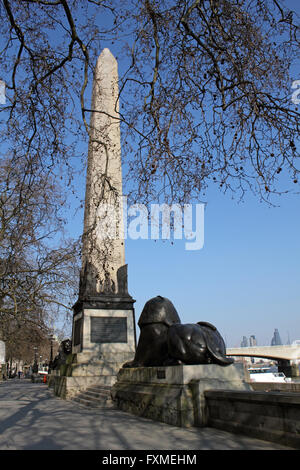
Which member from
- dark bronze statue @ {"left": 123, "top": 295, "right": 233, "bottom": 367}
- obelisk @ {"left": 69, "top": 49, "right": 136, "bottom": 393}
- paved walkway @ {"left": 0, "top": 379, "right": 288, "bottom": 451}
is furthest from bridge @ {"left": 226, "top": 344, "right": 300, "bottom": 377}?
paved walkway @ {"left": 0, "top": 379, "right": 288, "bottom": 451}

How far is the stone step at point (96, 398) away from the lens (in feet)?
34.3

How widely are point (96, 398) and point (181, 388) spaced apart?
501cm

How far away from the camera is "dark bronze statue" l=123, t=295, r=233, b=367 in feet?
24.1

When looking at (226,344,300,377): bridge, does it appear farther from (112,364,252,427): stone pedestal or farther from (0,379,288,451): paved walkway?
(0,379,288,451): paved walkway

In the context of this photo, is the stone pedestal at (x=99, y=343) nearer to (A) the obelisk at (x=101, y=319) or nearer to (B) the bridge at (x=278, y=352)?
(A) the obelisk at (x=101, y=319)

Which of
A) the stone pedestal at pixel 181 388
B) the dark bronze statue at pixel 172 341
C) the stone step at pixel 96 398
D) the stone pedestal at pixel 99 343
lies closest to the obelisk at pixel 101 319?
Answer: the stone pedestal at pixel 99 343

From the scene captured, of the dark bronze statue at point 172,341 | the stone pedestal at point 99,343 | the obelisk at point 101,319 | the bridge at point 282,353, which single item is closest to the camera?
the dark bronze statue at point 172,341

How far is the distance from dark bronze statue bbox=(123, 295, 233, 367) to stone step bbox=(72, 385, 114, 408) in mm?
1482

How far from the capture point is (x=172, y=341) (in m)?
7.57

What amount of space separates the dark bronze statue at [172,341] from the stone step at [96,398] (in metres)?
1.48

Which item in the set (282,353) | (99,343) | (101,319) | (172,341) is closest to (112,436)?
(172,341)

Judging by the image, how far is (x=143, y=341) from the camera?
9.08 metres
